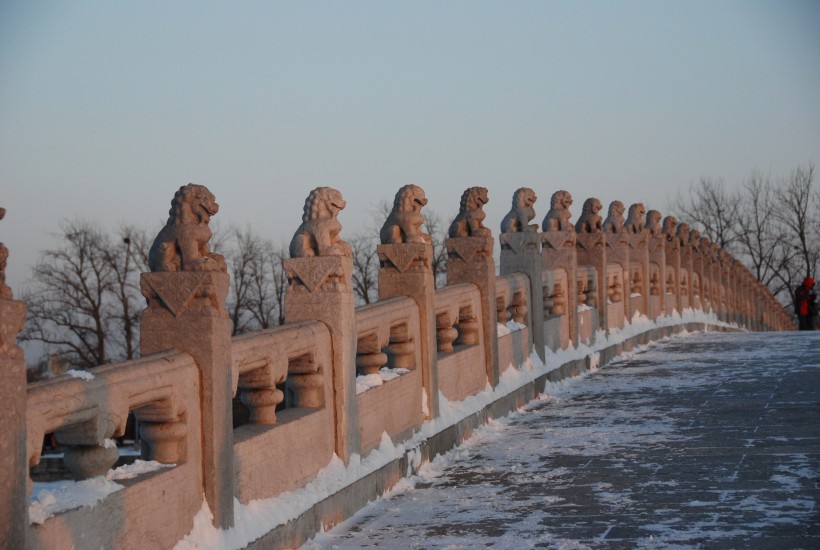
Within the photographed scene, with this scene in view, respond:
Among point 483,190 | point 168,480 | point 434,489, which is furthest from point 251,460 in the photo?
point 483,190

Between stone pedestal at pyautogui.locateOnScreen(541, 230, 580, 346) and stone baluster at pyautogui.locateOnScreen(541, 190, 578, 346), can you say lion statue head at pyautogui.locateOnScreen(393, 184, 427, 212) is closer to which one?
stone baluster at pyautogui.locateOnScreen(541, 190, 578, 346)

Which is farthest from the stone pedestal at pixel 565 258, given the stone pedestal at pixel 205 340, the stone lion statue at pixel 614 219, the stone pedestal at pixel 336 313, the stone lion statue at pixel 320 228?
the stone pedestal at pixel 205 340

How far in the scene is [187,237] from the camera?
6.01m

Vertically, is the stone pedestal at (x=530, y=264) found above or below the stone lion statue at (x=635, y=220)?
below

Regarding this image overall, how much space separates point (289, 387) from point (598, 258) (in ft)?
34.4

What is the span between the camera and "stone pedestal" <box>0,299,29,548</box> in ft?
13.5

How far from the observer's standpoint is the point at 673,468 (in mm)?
8297

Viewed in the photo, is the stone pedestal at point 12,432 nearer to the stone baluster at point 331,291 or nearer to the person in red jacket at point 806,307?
the stone baluster at point 331,291

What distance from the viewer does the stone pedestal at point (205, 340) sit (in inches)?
229

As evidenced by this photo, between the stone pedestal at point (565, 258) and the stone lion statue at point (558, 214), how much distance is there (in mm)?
246

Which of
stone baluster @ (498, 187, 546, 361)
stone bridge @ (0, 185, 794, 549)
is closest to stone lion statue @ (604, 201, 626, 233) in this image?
stone baluster @ (498, 187, 546, 361)

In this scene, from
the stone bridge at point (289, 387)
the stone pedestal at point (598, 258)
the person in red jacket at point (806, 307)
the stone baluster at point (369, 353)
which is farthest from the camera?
the person in red jacket at point (806, 307)

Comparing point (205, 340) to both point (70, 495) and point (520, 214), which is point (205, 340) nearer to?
point (70, 495)

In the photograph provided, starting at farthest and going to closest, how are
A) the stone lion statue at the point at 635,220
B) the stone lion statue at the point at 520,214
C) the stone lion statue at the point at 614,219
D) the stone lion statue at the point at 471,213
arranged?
1. the stone lion statue at the point at 635,220
2. the stone lion statue at the point at 614,219
3. the stone lion statue at the point at 520,214
4. the stone lion statue at the point at 471,213
